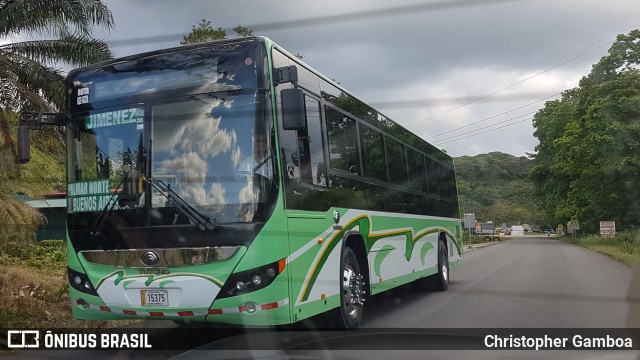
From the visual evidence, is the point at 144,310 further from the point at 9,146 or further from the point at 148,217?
the point at 9,146

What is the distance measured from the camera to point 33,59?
41.4 feet

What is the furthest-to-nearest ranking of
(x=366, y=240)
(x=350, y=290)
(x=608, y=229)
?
1. (x=608, y=229)
2. (x=366, y=240)
3. (x=350, y=290)

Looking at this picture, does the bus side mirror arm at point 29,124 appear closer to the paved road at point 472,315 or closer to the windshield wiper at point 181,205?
the windshield wiper at point 181,205

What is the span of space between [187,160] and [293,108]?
114cm

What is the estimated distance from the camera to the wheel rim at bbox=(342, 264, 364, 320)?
700 cm

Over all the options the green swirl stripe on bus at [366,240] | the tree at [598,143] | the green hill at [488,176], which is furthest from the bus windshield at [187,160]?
the green hill at [488,176]

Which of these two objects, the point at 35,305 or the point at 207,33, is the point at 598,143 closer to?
the point at 207,33

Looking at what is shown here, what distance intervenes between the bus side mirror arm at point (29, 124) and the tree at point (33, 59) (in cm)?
440

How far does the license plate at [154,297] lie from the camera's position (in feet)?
18.4

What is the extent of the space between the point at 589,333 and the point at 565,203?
4771 centimetres

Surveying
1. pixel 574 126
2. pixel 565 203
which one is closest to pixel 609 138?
pixel 574 126

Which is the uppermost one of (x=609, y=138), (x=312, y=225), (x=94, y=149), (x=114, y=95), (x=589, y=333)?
(x=609, y=138)

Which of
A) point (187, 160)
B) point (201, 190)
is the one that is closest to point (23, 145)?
point (187, 160)

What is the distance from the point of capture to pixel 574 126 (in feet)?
121
